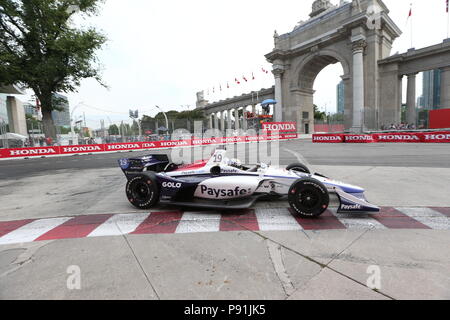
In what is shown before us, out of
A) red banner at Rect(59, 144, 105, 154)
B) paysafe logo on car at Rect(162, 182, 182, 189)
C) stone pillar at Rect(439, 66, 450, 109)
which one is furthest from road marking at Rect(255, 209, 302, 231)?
stone pillar at Rect(439, 66, 450, 109)

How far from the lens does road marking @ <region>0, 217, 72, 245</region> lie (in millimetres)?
3263

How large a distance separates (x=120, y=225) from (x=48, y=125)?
22.5 metres

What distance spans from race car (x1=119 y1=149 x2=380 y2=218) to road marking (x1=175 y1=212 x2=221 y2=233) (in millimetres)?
166

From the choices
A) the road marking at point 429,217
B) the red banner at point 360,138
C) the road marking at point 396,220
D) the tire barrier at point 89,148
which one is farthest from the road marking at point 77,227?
the red banner at point 360,138

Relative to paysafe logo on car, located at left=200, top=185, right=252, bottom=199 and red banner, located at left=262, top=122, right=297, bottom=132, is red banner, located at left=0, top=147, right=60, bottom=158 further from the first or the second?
red banner, located at left=262, top=122, right=297, bottom=132

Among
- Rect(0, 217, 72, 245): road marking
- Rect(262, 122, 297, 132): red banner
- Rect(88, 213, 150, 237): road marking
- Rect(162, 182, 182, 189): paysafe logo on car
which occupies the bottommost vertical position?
Rect(88, 213, 150, 237): road marking

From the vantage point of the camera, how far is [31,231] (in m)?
3.55

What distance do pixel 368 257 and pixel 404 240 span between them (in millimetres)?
773

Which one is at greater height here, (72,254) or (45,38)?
(45,38)

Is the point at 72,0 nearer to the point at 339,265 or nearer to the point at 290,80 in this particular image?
the point at 339,265

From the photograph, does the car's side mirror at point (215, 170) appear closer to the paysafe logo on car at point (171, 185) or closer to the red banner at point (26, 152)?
the paysafe logo on car at point (171, 185)

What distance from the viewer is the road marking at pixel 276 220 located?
3405 mm
